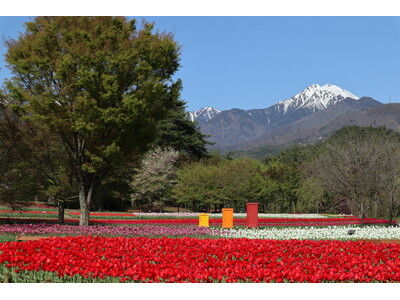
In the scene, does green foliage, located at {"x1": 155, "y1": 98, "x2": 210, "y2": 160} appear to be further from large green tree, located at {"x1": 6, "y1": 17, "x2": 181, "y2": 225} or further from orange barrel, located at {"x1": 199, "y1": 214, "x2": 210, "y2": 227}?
large green tree, located at {"x1": 6, "y1": 17, "x2": 181, "y2": 225}

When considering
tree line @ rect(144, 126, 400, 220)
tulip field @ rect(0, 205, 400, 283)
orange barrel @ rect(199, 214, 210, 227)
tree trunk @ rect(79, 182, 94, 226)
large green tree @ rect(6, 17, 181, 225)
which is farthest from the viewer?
tree line @ rect(144, 126, 400, 220)

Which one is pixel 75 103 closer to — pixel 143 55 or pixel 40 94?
pixel 40 94

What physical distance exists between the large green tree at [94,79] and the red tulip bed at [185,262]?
723cm

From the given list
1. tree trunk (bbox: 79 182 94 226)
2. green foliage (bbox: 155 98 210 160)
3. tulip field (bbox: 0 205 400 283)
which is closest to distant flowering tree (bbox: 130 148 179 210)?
green foliage (bbox: 155 98 210 160)

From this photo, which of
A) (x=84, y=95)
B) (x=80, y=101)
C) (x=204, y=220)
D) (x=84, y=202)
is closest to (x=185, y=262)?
(x=80, y=101)

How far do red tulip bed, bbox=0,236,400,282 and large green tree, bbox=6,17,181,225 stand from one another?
7235 mm

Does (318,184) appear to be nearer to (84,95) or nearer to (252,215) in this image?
(252,215)

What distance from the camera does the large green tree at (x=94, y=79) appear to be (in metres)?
16.9

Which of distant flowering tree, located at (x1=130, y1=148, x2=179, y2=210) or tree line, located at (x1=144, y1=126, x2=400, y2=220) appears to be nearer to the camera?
tree line, located at (x1=144, y1=126, x2=400, y2=220)

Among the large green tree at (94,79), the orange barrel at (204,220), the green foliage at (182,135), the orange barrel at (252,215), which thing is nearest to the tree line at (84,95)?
the large green tree at (94,79)

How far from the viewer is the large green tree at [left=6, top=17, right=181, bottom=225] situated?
16.9 meters

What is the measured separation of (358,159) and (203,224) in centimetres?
1120

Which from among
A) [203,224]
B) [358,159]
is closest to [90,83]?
[203,224]

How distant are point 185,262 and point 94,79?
1016 cm
